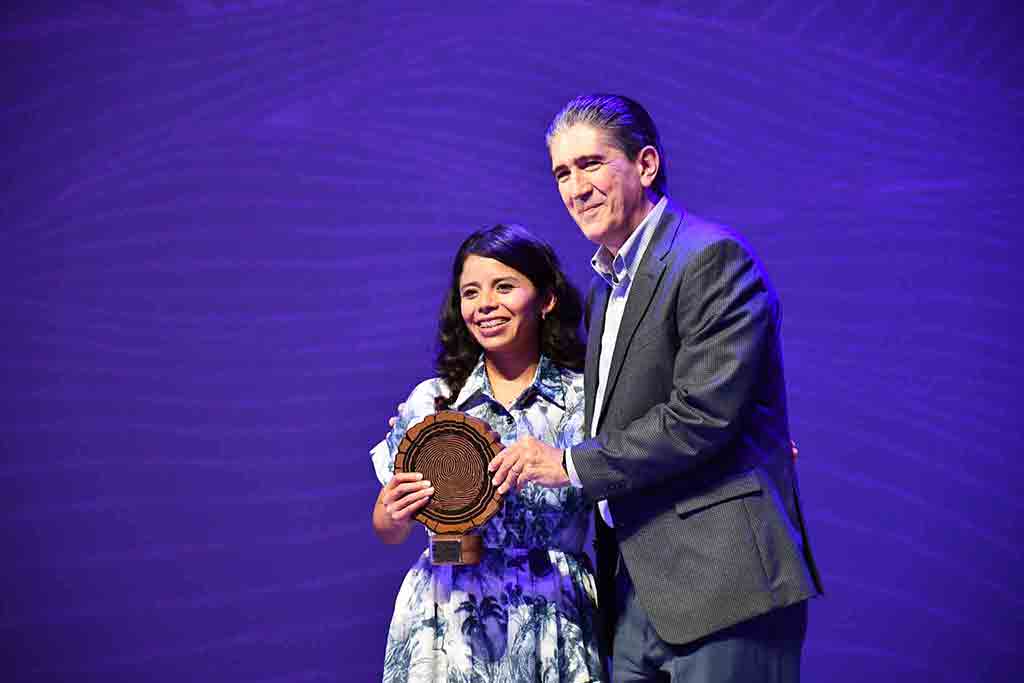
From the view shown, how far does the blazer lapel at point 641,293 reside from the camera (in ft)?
6.43

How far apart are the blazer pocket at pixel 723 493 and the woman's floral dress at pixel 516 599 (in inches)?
13.0

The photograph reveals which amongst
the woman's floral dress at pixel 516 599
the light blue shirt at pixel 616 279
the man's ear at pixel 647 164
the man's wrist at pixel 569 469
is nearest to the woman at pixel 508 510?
the woman's floral dress at pixel 516 599

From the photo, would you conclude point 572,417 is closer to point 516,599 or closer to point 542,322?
point 542,322

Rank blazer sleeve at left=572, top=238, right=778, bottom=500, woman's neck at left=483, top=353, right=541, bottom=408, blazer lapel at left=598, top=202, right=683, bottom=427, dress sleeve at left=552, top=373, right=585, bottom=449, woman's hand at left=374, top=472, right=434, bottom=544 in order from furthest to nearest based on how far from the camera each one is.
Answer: woman's neck at left=483, top=353, right=541, bottom=408
dress sleeve at left=552, top=373, right=585, bottom=449
woman's hand at left=374, top=472, right=434, bottom=544
blazer lapel at left=598, top=202, right=683, bottom=427
blazer sleeve at left=572, top=238, right=778, bottom=500

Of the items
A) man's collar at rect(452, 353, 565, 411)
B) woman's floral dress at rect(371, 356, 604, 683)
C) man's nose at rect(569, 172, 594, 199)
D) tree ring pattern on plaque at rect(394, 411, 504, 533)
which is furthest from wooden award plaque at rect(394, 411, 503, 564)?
man's nose at rect(569, 172, 594, 199)

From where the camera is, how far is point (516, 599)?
2.13m

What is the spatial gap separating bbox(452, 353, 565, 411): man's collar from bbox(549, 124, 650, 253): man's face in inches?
14.1

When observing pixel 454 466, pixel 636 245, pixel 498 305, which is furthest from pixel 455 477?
pixel 636 245

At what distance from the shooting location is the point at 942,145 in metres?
3.42

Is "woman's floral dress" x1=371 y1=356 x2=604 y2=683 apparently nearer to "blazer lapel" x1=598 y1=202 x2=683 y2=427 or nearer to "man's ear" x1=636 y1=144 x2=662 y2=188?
"blazer lapel" x1=598 y1=202 x2=683 y2=427

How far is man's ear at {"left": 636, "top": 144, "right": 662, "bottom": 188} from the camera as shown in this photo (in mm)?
2078

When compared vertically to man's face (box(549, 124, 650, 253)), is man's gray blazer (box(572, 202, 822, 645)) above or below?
below

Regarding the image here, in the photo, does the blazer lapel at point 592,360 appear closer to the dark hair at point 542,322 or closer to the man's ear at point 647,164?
the dark hair at point 542,322

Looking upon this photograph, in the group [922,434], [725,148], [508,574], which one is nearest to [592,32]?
[725,148]
